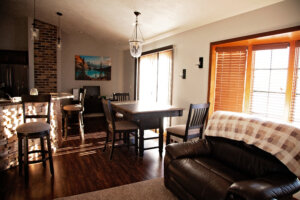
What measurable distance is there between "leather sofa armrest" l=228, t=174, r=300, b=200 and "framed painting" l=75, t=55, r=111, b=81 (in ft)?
20.7

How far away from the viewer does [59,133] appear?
391 centimetres

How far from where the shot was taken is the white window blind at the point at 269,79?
9.10ft

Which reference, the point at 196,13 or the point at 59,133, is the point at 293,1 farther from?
the point at 59,133

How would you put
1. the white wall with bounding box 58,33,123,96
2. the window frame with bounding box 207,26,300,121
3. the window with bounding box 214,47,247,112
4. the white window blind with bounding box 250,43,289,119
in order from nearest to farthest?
the window frame with bounding box 207,26,300,121, the white window blind with bounding box 250,43,289,119, the window with bounding box 214,47,247,112, the white wall with bounding box 58,33,123,96

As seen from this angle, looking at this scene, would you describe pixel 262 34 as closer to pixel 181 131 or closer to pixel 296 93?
pixel 296 93

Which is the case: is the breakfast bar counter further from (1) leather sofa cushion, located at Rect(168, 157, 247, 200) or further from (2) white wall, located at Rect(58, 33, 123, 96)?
(2) white wall, located at Rect(58, 33, 123, 96)

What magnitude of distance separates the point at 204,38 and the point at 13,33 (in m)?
5.31

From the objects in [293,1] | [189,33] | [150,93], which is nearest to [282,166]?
[293,1]

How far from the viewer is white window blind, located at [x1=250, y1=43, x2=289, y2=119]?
2773mm

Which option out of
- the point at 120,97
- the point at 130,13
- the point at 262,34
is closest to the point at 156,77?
the point at 120,97

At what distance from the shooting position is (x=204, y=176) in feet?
6.36

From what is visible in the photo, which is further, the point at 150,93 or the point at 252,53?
the point at 150,93

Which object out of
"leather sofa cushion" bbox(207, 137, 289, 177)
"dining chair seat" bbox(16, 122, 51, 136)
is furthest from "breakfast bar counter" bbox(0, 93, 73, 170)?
"leather sofa cushion" bbox(207, 137, 289, 177)

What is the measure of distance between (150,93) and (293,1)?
393cm
